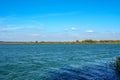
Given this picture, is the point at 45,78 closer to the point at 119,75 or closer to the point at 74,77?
the point at 74,77

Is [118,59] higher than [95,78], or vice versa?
[118,59]

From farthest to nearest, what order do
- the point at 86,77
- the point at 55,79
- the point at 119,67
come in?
the point at 119,67 < the point at 86,77 < the point at 55,79

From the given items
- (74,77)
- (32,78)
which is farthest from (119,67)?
(32,78)

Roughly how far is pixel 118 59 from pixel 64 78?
25.7 feet

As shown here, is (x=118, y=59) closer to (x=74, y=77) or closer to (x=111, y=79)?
(x=111, y=79)

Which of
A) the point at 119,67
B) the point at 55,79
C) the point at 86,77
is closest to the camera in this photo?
the point at 55,79

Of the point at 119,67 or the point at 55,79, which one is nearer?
the point at 55,79

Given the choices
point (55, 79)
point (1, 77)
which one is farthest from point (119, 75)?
point (1, 77)

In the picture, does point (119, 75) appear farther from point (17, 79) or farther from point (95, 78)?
point (17, 79)

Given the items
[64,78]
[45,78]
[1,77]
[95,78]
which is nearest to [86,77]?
[95,78]

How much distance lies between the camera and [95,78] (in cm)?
2206

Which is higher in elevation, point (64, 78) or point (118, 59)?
point (118, 59)

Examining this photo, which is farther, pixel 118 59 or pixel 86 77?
pixel 118 59

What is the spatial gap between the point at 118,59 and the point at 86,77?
5426 millimetres
